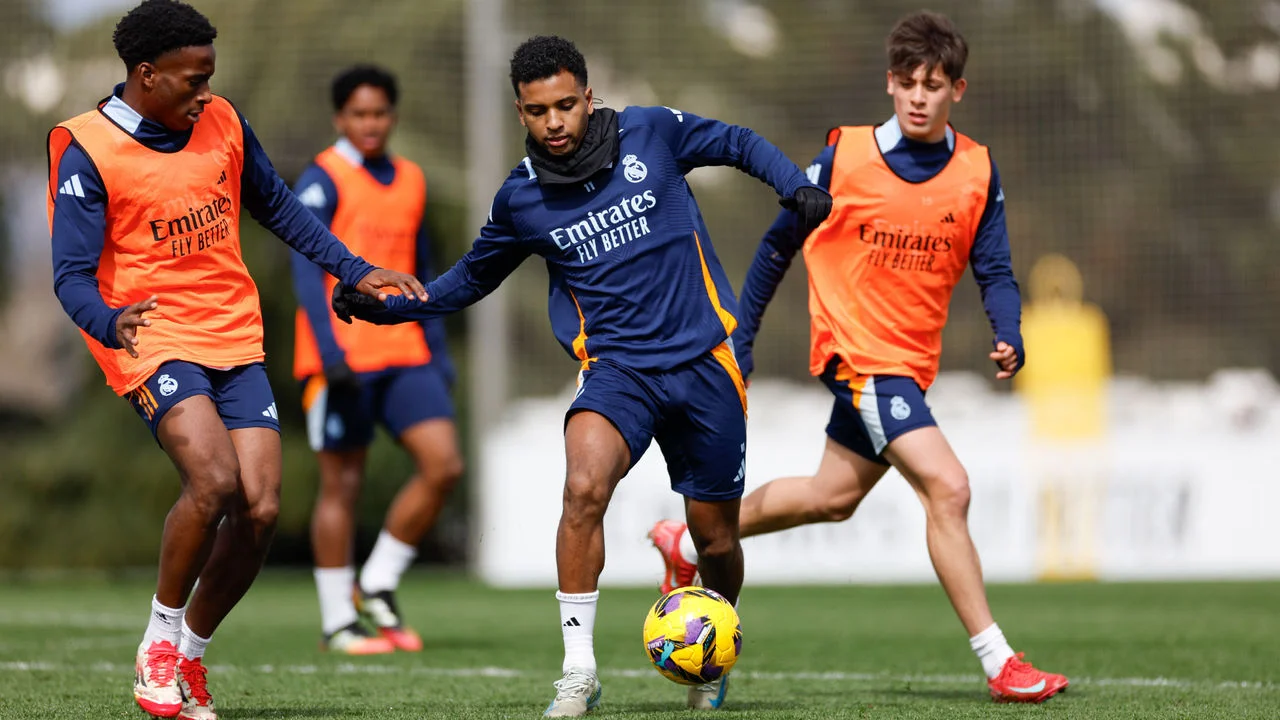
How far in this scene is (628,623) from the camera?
951 centimetres

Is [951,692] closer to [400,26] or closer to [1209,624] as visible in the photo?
[1209,624]

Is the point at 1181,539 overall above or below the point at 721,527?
below

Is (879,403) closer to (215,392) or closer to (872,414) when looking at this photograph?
(872,414)

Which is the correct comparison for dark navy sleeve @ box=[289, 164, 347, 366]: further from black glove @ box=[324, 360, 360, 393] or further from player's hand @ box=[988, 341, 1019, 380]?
player's hand @ box=[988, 341, 1019, 380]

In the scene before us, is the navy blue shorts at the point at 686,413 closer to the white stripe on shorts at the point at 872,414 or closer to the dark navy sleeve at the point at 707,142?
the dark navy sleeve at the point at 707,142

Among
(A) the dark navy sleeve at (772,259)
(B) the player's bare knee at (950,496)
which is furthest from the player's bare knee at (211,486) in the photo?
(B) the player's bare knee at (950,496)

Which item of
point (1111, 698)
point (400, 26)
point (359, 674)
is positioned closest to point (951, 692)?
point (1111, 698)

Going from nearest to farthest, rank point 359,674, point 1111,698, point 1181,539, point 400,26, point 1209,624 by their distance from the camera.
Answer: point 1111,698
point 359,674
point 1209,624
point 1181,539
point 400,26

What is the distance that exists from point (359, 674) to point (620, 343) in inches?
84.6

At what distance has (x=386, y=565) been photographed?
814 cm

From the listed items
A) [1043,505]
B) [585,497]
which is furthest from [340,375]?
[1043,505]

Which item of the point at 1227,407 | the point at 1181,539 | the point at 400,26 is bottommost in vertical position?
the point at 1181,539

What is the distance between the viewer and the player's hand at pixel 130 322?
Result: 4.62 m

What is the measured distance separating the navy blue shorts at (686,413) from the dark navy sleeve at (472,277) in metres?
0.45
